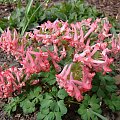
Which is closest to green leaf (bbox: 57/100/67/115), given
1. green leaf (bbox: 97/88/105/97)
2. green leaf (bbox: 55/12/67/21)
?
green leaf (bbox: 97/88/105/97)

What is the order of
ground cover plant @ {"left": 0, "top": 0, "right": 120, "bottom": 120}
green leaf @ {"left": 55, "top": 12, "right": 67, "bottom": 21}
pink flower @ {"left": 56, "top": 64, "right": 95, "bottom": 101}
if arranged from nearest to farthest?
1. pink flower @ {"left": 56, "top": 64, "right": 95, "bottom": 101}
2. ground cover plant @ {"left": 0, "top": 0, "right": 120, "bottom": 120}
3. green leaf @ {"left": 55, "top": 12, "right": 67, "bottom": 21}

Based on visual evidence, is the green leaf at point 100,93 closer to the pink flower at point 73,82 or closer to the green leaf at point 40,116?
the pink flower at point 73,82

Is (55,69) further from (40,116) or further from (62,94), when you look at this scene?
(40,116)

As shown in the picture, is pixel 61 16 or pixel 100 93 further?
pixel 61 16

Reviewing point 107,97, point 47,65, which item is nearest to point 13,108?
point 47,65

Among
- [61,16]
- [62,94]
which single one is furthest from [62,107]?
[61,16]

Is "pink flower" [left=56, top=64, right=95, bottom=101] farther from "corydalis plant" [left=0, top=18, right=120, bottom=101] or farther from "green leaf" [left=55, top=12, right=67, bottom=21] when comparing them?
"green leaf" [left=55, top=12, right=67, bottom=21]

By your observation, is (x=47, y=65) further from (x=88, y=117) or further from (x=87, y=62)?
(x=88, y=117)
